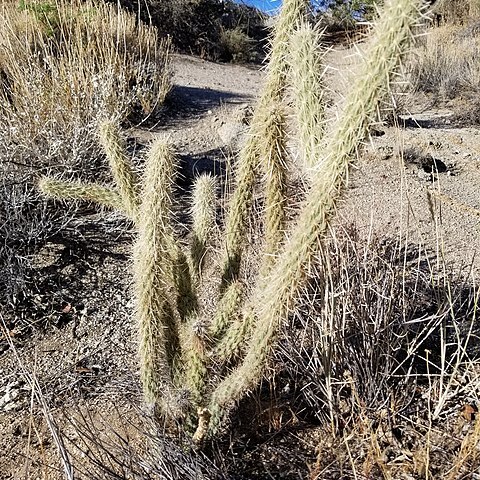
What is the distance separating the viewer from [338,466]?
2.07 m

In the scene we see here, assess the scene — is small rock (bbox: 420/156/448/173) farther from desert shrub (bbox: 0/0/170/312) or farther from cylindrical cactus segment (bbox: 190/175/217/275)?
cylindrical cactus segment (bbox: 190/175/217/275)

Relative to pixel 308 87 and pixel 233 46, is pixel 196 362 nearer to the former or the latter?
pixel 308 87

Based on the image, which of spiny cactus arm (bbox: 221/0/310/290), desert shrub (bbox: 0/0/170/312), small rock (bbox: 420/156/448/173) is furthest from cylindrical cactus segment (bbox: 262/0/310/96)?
small rock (bbox: 420/156/448/173)

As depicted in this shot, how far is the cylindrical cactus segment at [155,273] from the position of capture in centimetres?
201

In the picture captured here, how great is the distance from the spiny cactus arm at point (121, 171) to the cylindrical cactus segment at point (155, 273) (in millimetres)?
354

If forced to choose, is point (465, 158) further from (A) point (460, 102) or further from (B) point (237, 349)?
(B) point (237, 349)

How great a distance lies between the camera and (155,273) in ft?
6.63

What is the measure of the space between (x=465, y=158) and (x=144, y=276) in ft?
16.9

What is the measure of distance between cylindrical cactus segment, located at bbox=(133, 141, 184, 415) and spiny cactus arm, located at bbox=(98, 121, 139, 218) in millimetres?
354

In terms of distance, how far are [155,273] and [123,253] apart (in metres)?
2.08

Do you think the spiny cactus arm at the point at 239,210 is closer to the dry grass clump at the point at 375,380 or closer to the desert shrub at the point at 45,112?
the dry grass clump at the point at 375,380

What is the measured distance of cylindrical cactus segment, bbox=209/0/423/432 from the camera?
140cm

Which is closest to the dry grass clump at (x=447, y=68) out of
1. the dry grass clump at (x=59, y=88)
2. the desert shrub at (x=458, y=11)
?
the desert shrub at (x=458, y=11)

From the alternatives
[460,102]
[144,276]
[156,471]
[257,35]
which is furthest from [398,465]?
[257,35]
